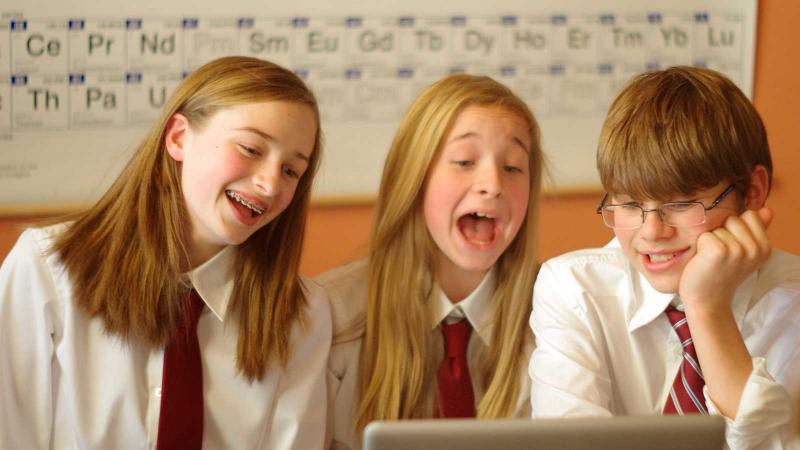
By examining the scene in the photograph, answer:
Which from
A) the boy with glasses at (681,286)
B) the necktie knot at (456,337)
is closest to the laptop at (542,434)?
the boy with glasses at (681,286)

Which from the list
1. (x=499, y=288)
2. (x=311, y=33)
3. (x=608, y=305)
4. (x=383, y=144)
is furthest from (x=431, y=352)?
(x=311, y=33)

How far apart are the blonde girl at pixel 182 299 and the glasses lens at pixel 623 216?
1.90 feet

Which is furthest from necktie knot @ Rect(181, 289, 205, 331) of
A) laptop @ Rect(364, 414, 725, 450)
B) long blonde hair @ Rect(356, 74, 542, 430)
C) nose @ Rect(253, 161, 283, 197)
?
laptop @ Rect(364, 414, 725, 450)

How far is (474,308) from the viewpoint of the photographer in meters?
2.01

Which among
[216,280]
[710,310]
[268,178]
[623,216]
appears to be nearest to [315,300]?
[216,280]

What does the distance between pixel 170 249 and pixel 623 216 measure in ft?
2.70

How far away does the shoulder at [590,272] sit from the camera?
178 cm

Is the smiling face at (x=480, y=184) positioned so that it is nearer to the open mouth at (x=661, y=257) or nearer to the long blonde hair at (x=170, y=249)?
the long blonde hair at (x=170, y=249)

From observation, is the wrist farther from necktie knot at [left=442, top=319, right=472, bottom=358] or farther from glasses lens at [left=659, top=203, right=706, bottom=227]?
necktie knot at [left=442, top=319, right=472, bottom=358]

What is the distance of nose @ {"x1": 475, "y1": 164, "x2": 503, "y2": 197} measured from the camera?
1.94m

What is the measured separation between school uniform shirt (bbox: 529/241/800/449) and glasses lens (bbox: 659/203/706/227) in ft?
0.60

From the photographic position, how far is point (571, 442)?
99 centimetres

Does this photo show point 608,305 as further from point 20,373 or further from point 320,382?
point 20,373

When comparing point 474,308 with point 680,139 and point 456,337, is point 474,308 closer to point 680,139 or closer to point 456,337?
point 456,337
